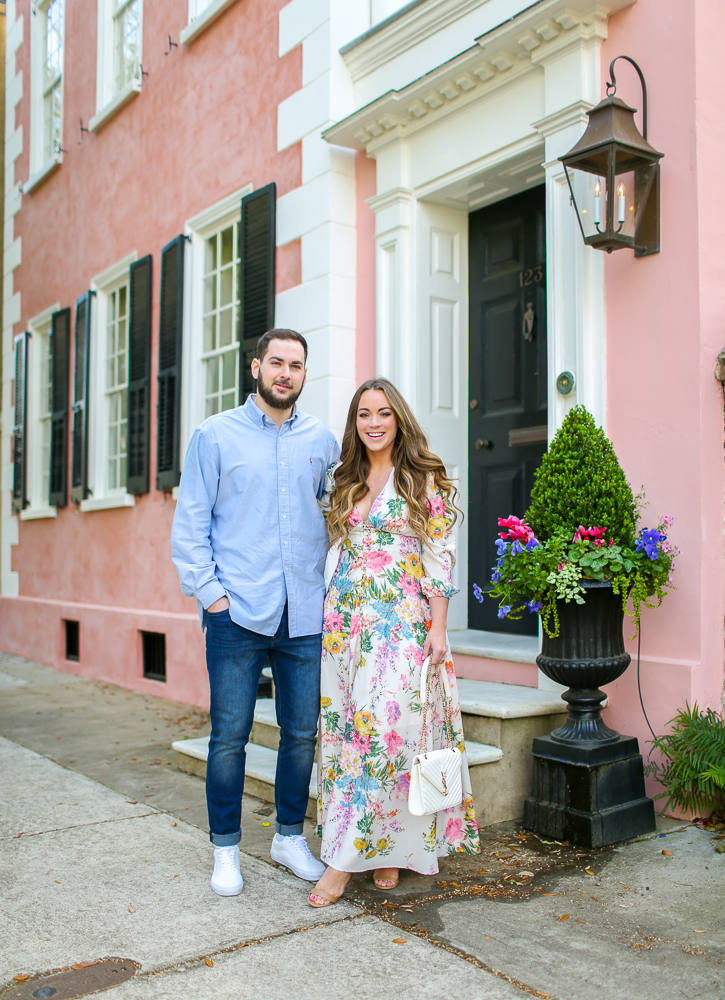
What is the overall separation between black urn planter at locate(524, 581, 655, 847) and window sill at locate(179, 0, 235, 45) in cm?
551

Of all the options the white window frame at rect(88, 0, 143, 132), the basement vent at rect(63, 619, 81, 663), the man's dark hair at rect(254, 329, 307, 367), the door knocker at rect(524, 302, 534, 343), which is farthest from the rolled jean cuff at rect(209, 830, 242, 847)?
the white window frame at rect(88, 0, 143, 132)

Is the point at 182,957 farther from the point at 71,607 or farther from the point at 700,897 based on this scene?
the point at 71,607

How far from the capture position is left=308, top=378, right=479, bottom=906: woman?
3066 millimetres

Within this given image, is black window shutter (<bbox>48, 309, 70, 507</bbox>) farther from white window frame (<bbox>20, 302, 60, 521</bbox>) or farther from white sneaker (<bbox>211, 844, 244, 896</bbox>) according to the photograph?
white sneaker (<bbox>211, 844, 244, 896</bbox>)

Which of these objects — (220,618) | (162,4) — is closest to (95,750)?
(220,618)

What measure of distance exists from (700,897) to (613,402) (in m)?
2.13

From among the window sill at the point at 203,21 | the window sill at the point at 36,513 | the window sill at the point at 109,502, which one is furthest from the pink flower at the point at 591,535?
the window sill at the point at 36,513

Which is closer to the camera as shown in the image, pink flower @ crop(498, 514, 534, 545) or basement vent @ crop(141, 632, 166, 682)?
pink flower @ crop(498, 514, 534, 545)

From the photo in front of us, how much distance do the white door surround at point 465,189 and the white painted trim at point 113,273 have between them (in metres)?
3.22

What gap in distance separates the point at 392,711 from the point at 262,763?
63.6 inches

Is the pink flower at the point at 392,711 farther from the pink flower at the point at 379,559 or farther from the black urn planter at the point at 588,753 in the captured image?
the black urn planter at the point at 588,753

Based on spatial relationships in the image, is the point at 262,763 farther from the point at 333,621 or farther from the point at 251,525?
the point at 251,525

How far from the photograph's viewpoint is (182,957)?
103 inches

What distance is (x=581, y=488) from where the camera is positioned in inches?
146
